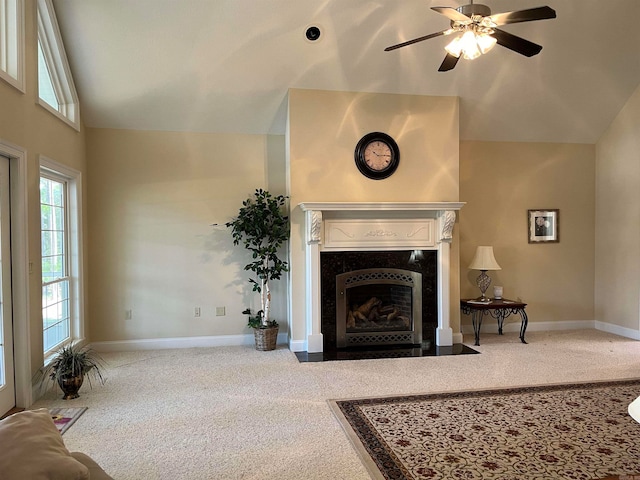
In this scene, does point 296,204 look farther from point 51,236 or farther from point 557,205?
point 557,205

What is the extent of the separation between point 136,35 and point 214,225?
2175mm

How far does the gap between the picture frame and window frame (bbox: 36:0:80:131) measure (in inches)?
224

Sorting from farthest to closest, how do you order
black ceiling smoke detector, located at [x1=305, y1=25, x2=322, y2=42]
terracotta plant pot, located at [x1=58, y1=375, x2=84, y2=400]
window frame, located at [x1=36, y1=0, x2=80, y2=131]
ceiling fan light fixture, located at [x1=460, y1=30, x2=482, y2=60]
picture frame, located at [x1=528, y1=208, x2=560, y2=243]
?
picture frame, located at [x1=528, y1=208, x2=560, y2=243] → black ceiling smoke detector, located at [x1=305, y1=25, x2=322, y2=42] → window frame, located at [x1=36, y1=0, x2=80, y2=131] → terracotta plant pot, located at [x1=58, y1=375, x2=84, y2=400] → ceiling fan light fixture, located at [x1=460, y1=30, x2=482, y2=60]

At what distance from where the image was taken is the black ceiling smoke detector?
4555 millimetres

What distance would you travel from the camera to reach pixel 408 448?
2865 mm

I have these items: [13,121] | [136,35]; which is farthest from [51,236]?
[136,35]

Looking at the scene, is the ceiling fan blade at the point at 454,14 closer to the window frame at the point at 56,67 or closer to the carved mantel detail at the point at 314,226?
the carved mantel detail at the point at 314,226

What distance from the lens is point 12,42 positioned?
3.55 metres

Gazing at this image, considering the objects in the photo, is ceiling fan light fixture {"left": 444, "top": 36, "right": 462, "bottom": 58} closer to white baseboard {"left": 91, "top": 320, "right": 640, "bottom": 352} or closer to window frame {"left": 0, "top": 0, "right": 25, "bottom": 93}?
window frame {"left": 0, "top": 0, "right": 25, "bottom": 93}

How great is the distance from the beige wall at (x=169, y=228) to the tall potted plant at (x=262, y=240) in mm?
273

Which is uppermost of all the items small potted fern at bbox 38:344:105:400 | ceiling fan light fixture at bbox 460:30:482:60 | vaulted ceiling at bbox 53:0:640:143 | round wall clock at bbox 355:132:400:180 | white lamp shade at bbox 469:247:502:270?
vaulted ceiling at bbox 53:0:640:143

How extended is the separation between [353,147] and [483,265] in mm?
2120

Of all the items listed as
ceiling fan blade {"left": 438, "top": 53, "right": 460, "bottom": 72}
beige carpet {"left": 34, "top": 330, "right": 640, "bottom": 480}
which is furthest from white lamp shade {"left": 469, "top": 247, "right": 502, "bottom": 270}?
ceiling fan blade {"left": 438, "top": 53, "right": 460, "bottom": 72}

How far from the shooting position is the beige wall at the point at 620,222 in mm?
5855
